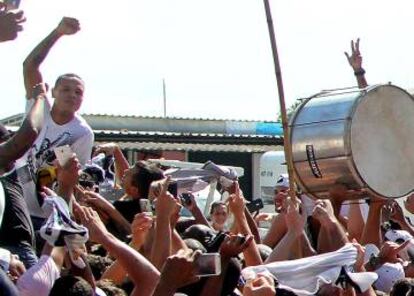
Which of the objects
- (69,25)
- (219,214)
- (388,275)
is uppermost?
(69,25)

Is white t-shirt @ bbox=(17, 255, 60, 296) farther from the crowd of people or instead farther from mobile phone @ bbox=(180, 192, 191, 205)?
mobile phone @ bbox=(180, 192, 191, 205)

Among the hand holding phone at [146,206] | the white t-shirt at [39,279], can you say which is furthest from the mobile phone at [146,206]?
the white t-shirt at [39,279]

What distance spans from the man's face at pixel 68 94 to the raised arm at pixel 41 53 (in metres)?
0.15

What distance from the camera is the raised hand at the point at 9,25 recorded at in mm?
4312

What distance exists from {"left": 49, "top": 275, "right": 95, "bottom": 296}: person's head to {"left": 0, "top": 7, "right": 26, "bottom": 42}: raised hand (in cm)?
90

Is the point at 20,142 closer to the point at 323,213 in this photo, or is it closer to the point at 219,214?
the point at 323,213

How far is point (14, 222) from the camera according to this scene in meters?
Answer: 5.36

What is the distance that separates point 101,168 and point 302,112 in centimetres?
129

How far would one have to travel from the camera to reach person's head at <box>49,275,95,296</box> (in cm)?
418

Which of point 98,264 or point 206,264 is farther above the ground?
point 206,264

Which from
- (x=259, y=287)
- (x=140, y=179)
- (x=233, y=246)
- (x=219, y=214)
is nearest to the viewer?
(x=259, y=287)

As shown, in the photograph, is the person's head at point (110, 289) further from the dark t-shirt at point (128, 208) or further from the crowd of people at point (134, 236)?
the dark t-shirt at point (128, 208)

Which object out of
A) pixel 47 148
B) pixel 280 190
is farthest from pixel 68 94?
pixel 280 190

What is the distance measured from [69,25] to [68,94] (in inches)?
14.1
